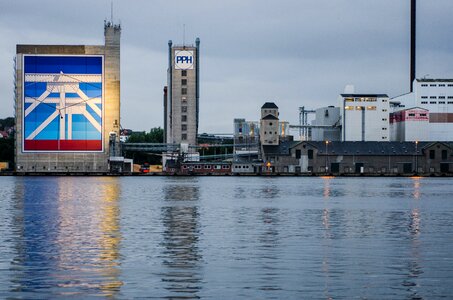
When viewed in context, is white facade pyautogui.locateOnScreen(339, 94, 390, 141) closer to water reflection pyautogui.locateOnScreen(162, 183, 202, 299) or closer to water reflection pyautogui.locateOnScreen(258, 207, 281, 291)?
water reflection pyautogui.locateOnScreen(162, 183, 202, 299)

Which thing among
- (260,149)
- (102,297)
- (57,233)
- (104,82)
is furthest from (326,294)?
(260,149)

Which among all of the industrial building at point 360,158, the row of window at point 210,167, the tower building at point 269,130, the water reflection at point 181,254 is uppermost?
the tower building at point 269,130

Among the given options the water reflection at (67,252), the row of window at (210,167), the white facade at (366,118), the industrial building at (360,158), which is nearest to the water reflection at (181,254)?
the water reflection at (67,252)

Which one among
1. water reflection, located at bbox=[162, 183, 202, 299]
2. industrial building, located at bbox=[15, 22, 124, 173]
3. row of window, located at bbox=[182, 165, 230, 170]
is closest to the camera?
water reflection, located at bbox=[162, 183, 202, 299]

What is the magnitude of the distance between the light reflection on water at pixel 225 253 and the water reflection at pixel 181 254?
1.5 inches

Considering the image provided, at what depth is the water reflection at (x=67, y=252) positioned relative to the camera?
25656 millimetres

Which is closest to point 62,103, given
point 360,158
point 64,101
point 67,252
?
point 64,101

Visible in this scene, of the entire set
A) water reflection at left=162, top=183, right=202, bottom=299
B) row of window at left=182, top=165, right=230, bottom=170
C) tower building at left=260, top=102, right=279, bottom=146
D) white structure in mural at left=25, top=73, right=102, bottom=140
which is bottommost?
water reflection at left=162, top=183, right=202, bottom=299

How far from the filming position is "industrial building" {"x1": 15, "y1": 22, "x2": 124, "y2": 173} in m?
169

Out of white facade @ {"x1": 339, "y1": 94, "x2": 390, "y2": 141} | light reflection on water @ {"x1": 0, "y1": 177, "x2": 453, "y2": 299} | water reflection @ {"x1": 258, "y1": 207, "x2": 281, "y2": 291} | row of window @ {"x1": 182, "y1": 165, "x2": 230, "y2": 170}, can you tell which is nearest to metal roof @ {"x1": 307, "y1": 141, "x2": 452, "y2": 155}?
white facade @ {"x1": 339, "y1": 94, "x2": 390, "y2": 141}

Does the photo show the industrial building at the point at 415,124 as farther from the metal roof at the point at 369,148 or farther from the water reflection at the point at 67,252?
the water reflection at the point at 67,252

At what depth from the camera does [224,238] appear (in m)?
40.7

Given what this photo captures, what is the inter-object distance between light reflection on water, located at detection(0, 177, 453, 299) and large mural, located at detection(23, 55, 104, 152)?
108m

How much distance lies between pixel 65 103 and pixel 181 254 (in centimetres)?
13911
